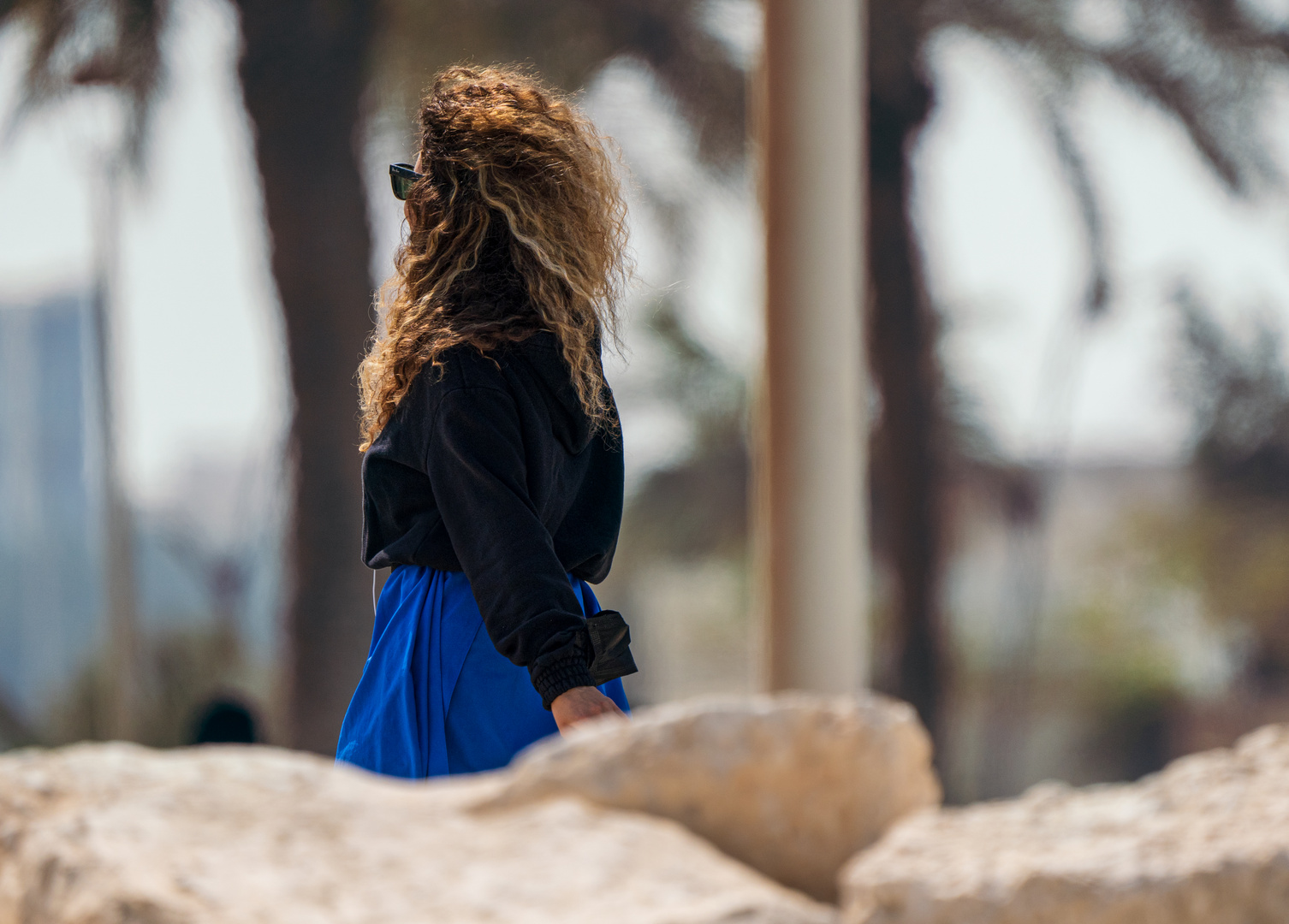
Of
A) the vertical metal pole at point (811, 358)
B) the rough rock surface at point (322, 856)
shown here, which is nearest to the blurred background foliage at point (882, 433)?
the vertical metal pole at point (811, 358)

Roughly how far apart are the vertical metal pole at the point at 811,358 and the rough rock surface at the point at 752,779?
4.83 feet

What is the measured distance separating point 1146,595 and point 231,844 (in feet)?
29.3

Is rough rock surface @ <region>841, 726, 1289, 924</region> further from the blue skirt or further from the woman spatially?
the blue skirt

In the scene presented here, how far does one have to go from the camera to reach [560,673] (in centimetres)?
148

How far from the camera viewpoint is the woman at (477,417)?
5.15ft

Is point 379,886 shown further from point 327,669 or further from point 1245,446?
point 1245,446

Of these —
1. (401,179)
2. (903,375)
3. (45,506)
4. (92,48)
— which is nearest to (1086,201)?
(903,375)

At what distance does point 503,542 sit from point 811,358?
1.13m

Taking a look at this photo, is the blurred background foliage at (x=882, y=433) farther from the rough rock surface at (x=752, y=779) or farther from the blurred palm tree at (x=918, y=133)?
the rough rock surface at (x=752, y=779)

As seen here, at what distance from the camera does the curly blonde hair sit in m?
1.67

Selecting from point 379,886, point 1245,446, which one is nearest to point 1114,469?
point 1245,446

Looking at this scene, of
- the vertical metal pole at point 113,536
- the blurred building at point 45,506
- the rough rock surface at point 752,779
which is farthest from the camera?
the blurred building at point 45,506

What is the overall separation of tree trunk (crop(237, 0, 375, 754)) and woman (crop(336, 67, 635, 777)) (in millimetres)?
5309

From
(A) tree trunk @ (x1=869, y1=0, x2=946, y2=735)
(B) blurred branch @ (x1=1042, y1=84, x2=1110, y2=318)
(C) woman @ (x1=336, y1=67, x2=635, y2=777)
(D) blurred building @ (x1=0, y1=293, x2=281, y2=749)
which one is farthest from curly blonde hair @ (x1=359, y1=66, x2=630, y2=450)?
(B) blurred branch @ (x1=1042, y1=84, x2=1110, y2=318)
